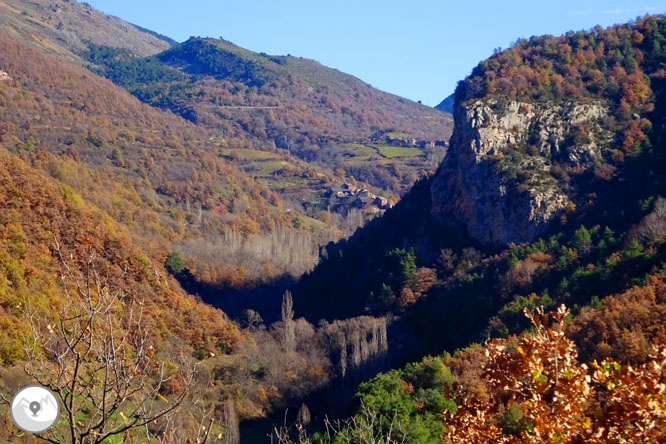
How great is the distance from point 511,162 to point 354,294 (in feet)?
53.2

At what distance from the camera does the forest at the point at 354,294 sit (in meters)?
6.89

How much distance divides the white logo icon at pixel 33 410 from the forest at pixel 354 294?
356 millimetres

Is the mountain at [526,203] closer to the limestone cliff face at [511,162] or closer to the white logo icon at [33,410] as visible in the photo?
the limestone cliff face at [511,162]

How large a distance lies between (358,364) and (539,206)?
18.0 metres

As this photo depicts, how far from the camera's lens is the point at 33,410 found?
196 inches

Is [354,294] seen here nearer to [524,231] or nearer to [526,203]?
[524,231]

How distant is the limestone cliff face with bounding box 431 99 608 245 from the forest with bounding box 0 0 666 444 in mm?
359

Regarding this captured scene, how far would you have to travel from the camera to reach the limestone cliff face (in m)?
46.1

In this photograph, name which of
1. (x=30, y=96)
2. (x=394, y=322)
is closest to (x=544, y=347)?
(x=394, y=322)

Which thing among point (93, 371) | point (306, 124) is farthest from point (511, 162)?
point (306, 124)

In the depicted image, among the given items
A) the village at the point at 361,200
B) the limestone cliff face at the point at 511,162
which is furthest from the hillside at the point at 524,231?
the village at the point at 361,200

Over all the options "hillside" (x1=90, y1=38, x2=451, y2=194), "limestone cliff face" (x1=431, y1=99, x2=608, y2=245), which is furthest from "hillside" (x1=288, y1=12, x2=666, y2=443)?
"hillside" (x1=90, y1=38, x2=451, y2=194)

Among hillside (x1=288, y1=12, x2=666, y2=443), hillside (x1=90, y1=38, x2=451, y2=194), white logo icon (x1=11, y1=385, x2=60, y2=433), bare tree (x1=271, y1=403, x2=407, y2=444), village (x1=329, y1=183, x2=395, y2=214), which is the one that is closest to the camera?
white logo icon (x1=11, y1=385, x2=60, y2=433)

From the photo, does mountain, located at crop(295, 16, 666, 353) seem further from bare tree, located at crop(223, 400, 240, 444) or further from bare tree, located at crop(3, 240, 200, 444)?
bare tree, located at crop(3, 240, 200, 444)
